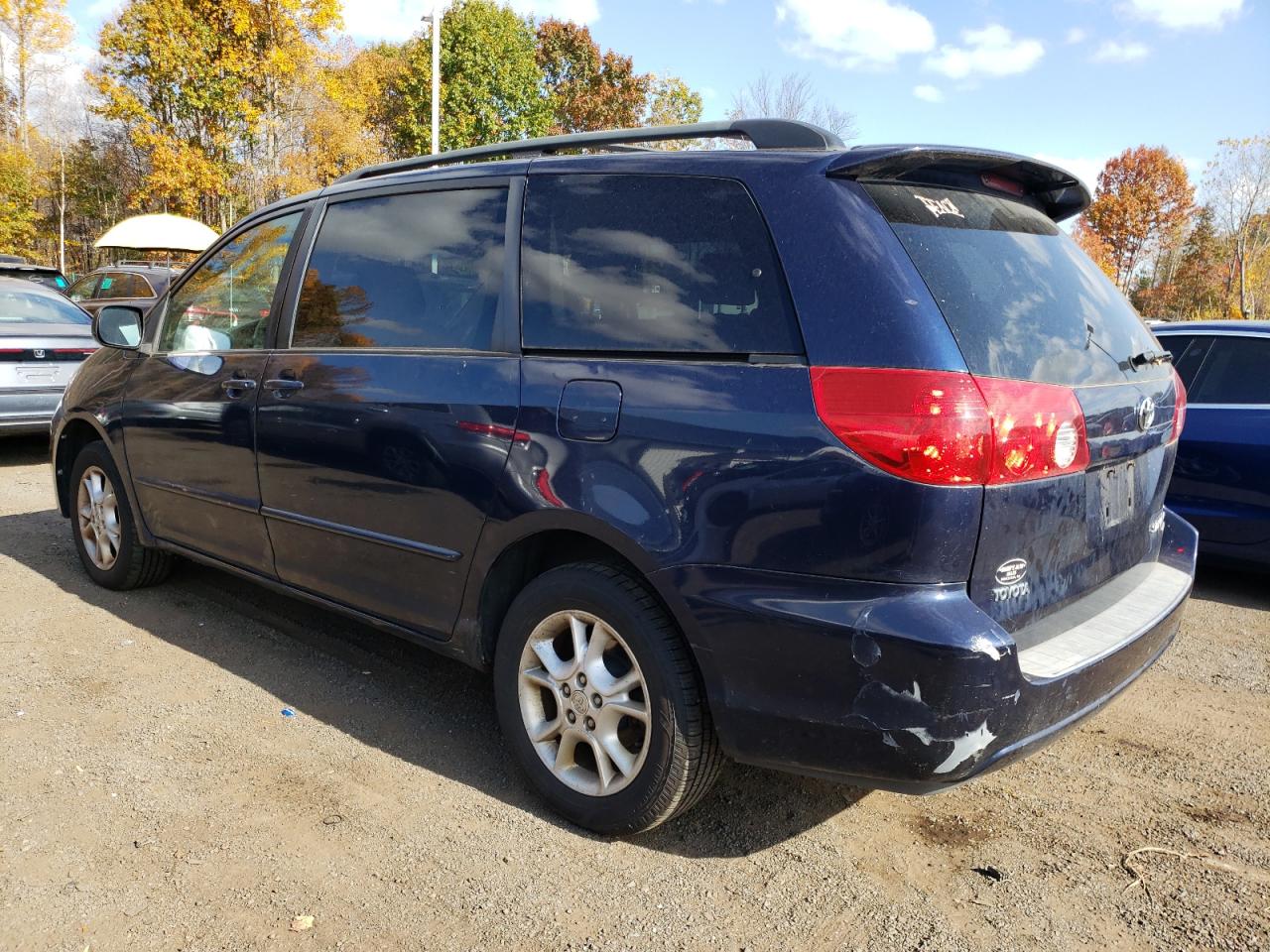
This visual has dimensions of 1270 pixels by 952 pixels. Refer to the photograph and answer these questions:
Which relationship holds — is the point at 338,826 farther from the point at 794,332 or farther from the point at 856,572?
the point at 794,332

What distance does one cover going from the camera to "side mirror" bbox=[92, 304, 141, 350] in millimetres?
4465

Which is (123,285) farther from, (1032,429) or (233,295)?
(1032,429)

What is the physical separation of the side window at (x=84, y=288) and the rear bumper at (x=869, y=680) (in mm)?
17597

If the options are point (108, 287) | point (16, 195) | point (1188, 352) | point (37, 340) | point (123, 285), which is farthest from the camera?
point (16, 195)

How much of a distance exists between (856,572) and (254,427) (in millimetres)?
2506

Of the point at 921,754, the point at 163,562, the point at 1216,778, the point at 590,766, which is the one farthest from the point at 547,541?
the point at 163,562

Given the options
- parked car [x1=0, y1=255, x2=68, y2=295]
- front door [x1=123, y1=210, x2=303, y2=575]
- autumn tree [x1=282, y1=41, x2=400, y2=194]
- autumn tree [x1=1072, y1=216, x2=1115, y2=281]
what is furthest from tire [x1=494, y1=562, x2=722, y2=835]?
autumn tree [x1=1072, y1=216, x2=1115, y2=281]

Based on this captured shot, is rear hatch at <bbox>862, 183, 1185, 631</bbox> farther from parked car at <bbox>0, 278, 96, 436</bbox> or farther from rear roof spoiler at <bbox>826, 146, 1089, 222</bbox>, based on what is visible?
parked car at <bbox>0, 278, 96, 436</bbox>

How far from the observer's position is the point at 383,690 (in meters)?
3.74

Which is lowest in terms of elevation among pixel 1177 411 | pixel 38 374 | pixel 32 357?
pixel 38 374

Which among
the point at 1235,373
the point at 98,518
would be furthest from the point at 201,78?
the point at 1235,373

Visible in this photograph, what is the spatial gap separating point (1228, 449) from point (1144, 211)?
5765cm

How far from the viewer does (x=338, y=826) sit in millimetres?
2764

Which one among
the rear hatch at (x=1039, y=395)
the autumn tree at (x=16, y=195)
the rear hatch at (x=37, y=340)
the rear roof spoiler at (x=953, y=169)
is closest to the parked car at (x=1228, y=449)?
the rear hatch at (x=1039, y=395)
